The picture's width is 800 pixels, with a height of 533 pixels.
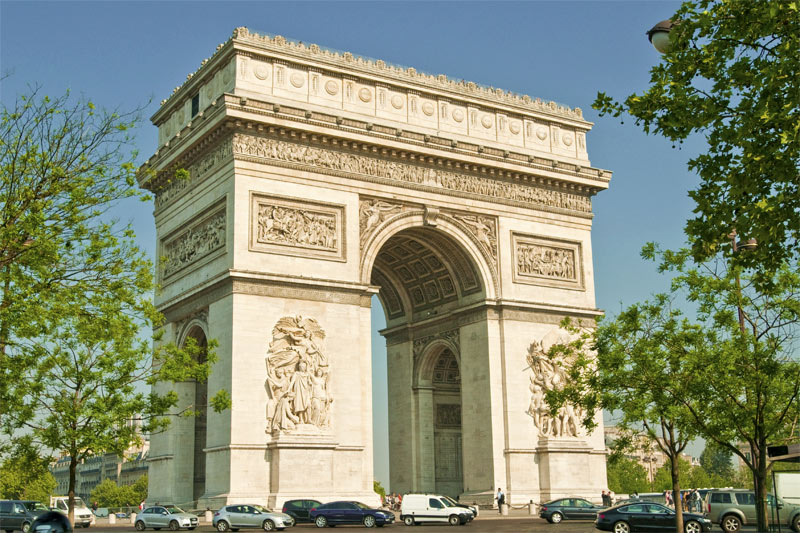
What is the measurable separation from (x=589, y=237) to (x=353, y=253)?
13.0 metres

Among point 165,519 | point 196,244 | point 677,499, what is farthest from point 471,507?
point 196,244

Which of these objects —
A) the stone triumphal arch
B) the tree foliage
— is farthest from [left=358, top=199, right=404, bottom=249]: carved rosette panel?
the tree foliage

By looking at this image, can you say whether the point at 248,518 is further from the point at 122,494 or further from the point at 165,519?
the point at 122,494

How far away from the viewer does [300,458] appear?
3466 cm

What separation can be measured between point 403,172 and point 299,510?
15063 millimetres

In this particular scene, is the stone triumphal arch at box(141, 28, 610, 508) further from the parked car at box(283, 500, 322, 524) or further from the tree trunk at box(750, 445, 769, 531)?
the tree trunk at box(750, 445, 769, 531)

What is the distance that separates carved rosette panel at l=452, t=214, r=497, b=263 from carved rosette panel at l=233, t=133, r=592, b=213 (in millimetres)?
1117

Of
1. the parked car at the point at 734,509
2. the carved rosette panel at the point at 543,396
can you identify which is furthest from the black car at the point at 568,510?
the parked car at the point at 734,509

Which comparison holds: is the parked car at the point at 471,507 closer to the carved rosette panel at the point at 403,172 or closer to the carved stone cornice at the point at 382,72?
the carved rosette panel at the point at 403,172

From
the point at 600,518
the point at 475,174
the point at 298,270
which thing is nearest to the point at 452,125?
the point at 475,174

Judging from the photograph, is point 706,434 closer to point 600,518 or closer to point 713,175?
point 600,518

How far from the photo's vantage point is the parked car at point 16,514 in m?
33.7

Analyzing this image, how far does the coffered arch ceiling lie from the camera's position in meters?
42.2

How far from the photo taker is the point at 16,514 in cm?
3438
